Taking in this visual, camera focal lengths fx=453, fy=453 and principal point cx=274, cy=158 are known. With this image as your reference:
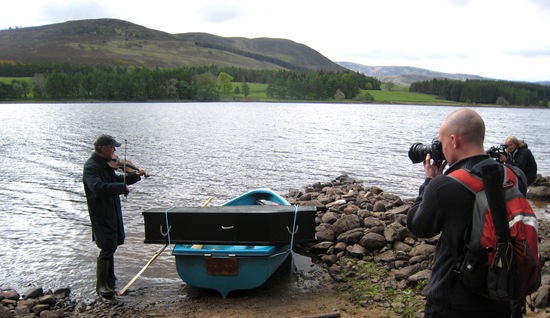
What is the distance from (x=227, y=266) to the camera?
758 cm

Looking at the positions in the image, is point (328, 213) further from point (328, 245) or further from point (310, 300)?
point (310, 300)

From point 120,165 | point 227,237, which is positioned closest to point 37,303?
point 120,165

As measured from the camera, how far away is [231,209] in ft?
25.3

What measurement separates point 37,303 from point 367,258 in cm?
592

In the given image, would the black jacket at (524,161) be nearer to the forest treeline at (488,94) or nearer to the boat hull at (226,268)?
the boat hull at (226,268)

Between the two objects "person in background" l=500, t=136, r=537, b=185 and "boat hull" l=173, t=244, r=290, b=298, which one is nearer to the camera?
"boat hull" l=173, t=244, r=290, b=298

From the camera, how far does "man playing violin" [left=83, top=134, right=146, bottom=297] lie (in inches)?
286

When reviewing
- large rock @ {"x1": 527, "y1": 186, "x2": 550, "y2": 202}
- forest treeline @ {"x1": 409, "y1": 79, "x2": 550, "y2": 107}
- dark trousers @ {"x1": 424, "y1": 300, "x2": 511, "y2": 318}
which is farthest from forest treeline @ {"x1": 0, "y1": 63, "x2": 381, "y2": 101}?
dark trousers @ {"x1": 424, "y1": 300, "x2": 511, "y2": 318}

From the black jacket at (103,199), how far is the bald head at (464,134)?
5.56 metres

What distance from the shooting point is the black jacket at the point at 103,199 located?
7.24 metres

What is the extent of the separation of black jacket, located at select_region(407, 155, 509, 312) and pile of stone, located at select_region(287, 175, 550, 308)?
11.1ft

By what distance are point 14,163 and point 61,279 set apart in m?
18.1

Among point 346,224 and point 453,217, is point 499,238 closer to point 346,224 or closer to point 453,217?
point 453,217

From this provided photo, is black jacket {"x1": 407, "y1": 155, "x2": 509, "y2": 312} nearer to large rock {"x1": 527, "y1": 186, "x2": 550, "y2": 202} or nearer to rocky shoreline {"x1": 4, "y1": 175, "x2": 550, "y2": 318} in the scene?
rocky shoreline {"x1": 4, "y1": 175, "x2": 550, "y2": 318}
